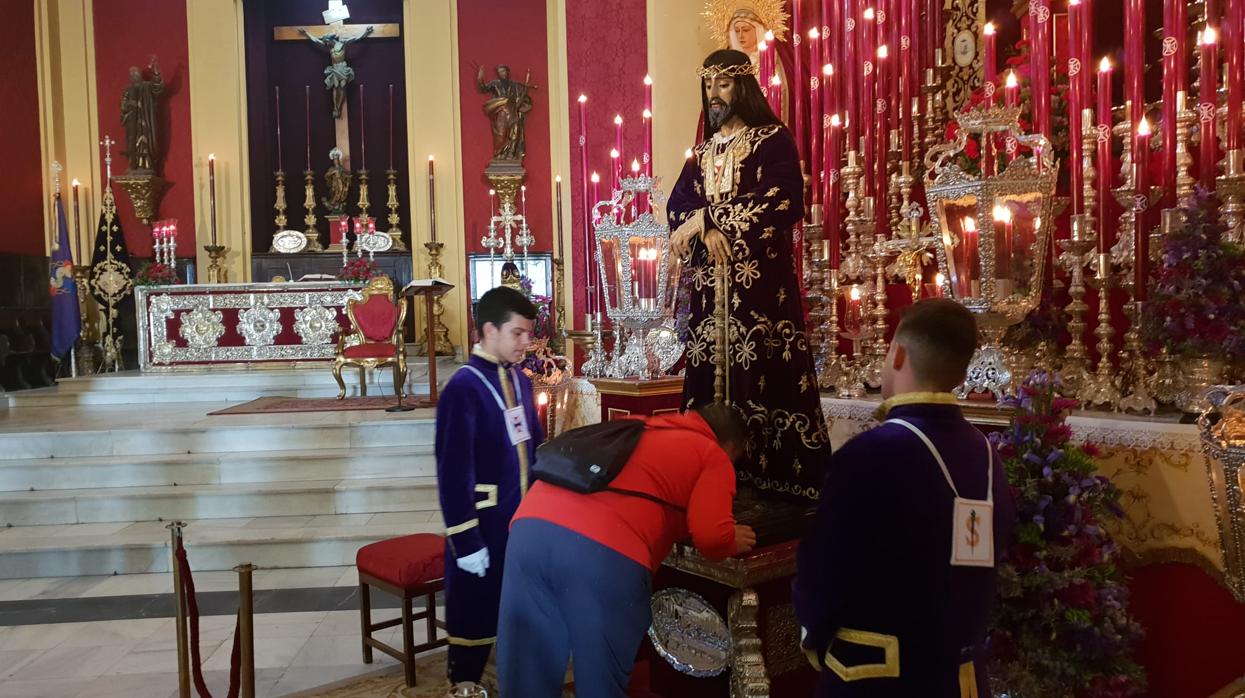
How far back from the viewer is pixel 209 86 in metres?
12.3

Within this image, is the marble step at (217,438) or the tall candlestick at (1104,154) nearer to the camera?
the tall candlestick at (1104,154)

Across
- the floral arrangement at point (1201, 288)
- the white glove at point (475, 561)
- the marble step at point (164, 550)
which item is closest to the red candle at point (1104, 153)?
the floral arrangement at point (1201, 288)

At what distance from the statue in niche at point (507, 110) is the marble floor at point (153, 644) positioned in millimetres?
8184

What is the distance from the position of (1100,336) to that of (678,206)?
1.77 metres

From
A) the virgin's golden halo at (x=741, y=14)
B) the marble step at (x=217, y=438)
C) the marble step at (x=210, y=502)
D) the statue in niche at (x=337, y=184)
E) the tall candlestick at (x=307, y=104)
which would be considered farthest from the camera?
the tall candlestick at (x=307, y=104)

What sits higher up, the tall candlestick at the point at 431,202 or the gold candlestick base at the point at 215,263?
the tall candlestick at the point at 431,202

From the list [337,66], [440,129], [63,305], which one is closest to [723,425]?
[63,305]

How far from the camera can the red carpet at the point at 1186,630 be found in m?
2.76

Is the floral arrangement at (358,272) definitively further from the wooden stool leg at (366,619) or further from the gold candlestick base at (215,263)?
the wooden stool leg at (366,619)

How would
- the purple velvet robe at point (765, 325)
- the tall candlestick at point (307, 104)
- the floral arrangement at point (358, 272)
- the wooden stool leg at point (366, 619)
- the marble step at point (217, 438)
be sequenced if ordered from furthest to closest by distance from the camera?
the tall candlestick at point (307, 104), the floral arrangement at point (358, 272), the marble step at point (217, 438), the wooden stool leg at point (366, 619), the purple velvet robe at point (765, 325)

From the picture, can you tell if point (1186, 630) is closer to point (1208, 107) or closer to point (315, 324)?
point (1208, 107)

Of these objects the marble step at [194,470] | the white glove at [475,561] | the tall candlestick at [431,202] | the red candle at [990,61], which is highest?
the tall candlestick at [431,202]

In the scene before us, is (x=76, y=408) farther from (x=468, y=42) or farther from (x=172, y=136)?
(x=468, y=42)

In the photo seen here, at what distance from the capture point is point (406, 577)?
354 centimetres
